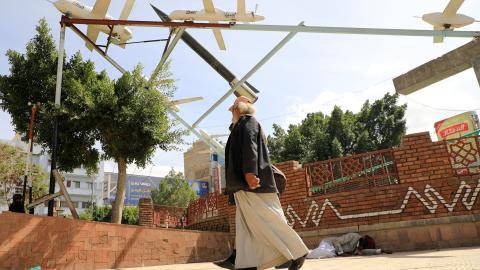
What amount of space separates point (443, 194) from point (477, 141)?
135cm

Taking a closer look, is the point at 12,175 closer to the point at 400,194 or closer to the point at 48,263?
the point at 48,263

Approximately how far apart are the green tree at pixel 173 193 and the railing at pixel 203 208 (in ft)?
99.2

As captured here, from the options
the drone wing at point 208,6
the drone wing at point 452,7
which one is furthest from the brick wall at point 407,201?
the drone wing at point 208,6

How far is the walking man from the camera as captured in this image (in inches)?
121

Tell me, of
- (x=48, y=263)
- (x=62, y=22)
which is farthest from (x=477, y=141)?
(x=62, y=22)

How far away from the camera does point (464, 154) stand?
800 centimetres

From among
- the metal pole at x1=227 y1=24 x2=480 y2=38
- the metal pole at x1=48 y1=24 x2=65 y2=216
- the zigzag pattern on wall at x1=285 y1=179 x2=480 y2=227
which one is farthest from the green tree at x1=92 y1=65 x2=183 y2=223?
the zigzag pattern on wall at x1=285 y1=179 x2=480 y2=227

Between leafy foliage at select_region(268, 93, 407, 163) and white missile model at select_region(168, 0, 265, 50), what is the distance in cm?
1725

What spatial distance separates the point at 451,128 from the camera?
21.8 meters

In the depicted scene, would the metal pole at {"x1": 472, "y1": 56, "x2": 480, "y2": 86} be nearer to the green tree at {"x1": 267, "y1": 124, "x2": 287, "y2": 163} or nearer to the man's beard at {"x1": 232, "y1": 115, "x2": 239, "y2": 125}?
the man's beard at {"x1": 232, "y1": 115, "x2": 239, "y2": 125}

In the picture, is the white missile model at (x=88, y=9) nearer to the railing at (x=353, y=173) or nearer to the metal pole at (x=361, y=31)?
the metal pole at (x=361, y=31)

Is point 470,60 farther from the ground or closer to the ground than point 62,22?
closer to the ground

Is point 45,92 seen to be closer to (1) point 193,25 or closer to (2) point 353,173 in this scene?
(1) point 193,25

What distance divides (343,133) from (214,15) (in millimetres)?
19604
